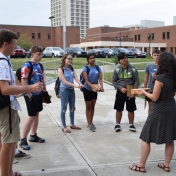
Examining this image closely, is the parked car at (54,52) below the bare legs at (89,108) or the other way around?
the other way around

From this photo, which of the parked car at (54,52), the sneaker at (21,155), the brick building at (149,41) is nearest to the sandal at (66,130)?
the sneaker at (21,155)

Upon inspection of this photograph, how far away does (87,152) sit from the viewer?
4.72m

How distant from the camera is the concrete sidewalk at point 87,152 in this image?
13.0 ft

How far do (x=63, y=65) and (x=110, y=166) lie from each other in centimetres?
243

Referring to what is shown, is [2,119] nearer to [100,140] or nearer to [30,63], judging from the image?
[30,63]

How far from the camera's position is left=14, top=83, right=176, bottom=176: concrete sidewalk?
3949mm

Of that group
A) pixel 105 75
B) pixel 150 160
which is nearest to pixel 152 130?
pixel 150 160

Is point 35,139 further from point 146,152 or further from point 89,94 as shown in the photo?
→ point 146,152

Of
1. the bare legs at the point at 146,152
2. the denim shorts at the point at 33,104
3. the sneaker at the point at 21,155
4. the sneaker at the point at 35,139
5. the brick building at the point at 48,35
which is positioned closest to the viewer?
the bare legs at the point at 146,152

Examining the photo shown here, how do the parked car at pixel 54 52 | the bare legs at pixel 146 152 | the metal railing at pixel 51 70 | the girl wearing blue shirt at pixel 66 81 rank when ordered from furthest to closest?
the parked car at pixel 54 52
the metal railing at pixel 51 70
the girl wearing blue shirt at pixel 66 81
the bare legs at pixel 146 152

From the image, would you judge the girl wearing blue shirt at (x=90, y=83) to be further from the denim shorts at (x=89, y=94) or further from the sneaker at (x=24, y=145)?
the sneaker at (x=24, y=145)

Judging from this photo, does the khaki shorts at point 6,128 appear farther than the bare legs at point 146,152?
No

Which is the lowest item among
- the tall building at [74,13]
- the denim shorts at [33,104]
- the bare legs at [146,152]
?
the bare legs at [146,152]

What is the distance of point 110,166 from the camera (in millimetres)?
4098
